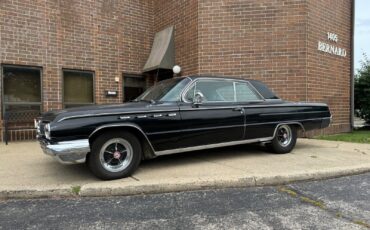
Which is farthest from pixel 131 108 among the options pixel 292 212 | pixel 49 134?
pixel 292 212

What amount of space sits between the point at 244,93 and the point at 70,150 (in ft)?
11.3

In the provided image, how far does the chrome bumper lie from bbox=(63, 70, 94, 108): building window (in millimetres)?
5899

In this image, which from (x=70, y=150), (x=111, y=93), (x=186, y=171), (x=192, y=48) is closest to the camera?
(x=70, y=150)

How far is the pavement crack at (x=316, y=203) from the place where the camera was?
3592 mm

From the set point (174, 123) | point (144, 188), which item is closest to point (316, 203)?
point (144, 188)

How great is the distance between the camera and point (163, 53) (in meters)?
10.8

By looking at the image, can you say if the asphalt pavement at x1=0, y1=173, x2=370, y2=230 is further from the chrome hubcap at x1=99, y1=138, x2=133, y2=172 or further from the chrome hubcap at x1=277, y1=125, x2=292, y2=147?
the chrome hubcap at x1=277, y1=125, x2=292, y2=147

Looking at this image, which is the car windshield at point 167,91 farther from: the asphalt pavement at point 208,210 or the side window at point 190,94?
the asphalt pavement at point 208,210

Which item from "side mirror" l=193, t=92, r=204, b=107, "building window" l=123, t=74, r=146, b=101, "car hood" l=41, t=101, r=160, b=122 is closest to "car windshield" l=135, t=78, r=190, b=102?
"side mirror" l=193, t=92, r=204, b=107

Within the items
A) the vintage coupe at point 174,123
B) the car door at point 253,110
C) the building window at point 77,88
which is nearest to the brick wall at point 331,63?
the vintage coupe at point 174,123

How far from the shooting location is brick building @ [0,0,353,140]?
9383 millimetres

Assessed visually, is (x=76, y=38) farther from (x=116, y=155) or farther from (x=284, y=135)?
(x=284, y=135)

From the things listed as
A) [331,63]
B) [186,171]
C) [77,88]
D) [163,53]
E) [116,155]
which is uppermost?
[163,53]

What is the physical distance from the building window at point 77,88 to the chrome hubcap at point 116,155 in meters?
5.78
